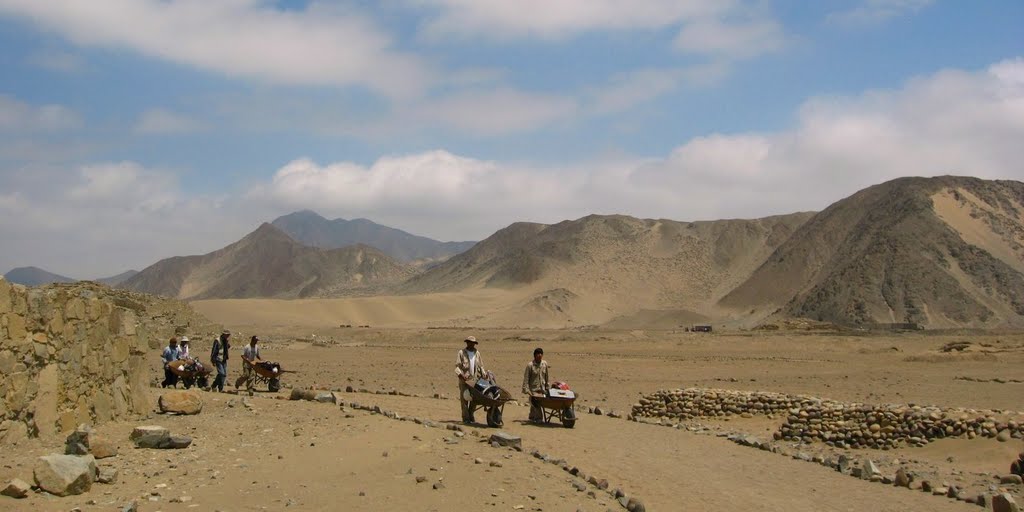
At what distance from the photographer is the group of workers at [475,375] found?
13.2 m

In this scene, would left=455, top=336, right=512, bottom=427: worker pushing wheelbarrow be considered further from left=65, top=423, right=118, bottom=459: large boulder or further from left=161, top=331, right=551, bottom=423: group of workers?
left=65, top=423, right=118, bottom=459: large boulder

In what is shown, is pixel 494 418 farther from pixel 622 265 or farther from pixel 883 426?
pixel 622 265

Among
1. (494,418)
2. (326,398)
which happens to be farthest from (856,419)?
(326,398)

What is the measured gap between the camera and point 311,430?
448 inches

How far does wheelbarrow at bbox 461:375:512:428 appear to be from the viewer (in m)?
13.1

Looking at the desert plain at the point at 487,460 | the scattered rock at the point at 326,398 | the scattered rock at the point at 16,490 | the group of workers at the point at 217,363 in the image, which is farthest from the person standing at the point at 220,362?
the scattered rock at the point at 16,490

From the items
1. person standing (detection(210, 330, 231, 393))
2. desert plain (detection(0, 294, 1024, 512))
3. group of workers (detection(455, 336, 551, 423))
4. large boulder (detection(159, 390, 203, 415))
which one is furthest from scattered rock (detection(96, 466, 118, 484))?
person standing (detection(210, 330, 231, 393))

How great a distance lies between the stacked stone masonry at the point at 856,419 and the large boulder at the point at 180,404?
10.2 meters

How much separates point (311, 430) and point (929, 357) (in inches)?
1298

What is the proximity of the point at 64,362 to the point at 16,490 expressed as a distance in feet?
12.8

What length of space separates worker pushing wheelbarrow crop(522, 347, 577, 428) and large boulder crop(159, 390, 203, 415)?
5.42m

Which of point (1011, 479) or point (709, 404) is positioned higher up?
point (709, 404)

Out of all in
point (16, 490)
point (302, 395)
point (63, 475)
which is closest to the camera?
point (16, 490)

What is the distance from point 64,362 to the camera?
1070cm
